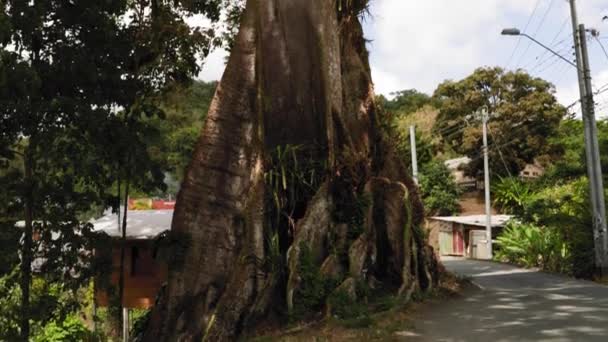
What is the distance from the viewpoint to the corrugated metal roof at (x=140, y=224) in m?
16.8

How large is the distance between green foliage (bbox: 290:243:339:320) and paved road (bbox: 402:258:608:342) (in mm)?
1496

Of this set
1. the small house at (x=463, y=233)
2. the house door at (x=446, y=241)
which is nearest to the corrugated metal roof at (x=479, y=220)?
the small house at (x=463, y=233)

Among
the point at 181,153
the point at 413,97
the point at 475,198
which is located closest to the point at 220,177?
the point at 181,153

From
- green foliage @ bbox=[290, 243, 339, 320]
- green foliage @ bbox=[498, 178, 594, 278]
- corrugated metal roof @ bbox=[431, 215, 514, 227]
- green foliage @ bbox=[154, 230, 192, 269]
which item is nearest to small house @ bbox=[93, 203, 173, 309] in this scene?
green foliage @ bbox=[154, 230, 192, 269]

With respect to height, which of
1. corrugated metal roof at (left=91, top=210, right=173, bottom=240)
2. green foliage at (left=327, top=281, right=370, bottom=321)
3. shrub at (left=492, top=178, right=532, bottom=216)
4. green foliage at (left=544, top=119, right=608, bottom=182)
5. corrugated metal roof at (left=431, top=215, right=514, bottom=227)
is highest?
green foliage at (left=544, top=119, right=608, bottom=182)

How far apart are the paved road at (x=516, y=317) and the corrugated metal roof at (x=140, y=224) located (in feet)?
26.0

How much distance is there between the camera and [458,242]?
43938mm

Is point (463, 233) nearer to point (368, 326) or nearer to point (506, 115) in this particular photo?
point (506, 115)

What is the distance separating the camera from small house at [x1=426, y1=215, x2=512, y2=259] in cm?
3816

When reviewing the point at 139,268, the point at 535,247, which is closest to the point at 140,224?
the point at 139,268

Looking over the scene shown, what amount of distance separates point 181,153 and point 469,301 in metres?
22.9

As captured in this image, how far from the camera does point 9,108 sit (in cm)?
852

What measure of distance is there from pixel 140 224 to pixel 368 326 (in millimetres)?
9906

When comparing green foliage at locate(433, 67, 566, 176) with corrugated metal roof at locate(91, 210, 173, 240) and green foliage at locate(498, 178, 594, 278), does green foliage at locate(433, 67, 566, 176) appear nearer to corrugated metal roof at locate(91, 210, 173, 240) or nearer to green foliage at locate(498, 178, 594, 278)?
green foliage at locate(498, 178, 594, 278)
